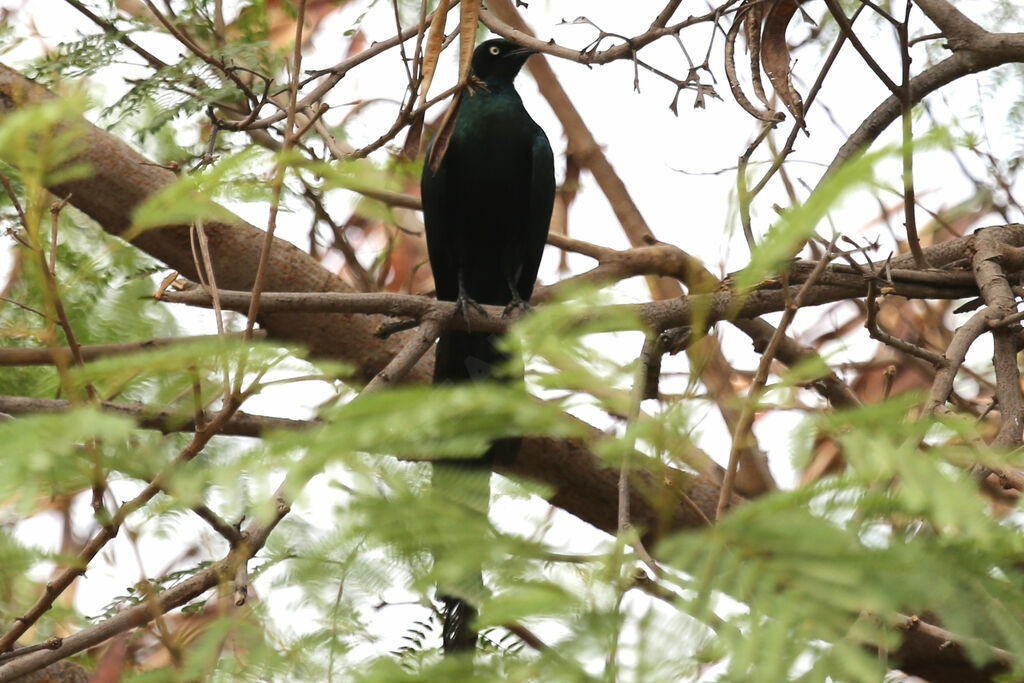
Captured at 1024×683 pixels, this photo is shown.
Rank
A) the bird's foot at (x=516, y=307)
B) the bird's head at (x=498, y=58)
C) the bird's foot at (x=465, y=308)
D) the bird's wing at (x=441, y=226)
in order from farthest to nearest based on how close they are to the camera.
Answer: the bird's head at (x=498, y=58) < the bird's wing at (x=441, y=226) < the bird's foot at (x=516, y=307) < the bird's foot at (x=465, y=308)

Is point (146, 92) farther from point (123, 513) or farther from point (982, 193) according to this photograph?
point (982, 193)

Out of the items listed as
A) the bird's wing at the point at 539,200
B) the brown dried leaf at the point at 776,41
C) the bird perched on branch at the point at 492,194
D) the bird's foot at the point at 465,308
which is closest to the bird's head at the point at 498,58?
the bird perched on branch at the point at 492,194

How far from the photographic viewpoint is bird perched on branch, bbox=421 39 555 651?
454 cm

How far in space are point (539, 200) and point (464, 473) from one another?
9.02 ft

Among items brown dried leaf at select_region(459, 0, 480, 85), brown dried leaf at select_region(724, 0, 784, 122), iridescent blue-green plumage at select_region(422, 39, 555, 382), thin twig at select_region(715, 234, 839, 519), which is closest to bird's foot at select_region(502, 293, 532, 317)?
iridescent blue-green plumage at select_region(422, 39, 555, 382)

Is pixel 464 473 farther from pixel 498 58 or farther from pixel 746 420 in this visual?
pixel 498 58

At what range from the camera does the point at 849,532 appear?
123 cm

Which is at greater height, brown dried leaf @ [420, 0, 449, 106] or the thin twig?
brown dried leaf @ [420, 0, 449, 106]

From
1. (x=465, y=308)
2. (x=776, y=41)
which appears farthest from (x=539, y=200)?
(x=776, y=41)

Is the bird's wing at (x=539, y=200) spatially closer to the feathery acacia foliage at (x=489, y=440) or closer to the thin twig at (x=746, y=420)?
the feathery acacia foliage at (x=489, y=440)

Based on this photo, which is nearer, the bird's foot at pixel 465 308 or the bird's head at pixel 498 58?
the bird's foot at pixel 465 308

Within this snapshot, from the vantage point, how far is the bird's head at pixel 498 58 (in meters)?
4.84

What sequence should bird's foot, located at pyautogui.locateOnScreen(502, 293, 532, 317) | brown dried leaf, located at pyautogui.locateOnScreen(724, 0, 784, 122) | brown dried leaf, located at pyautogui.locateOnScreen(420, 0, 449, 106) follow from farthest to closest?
1. bird's foot, located at pyautogui.locateOnScreen(502, 293, 532, 317)
2. brown dried leaf, located at pyautogui.locateOnScreen(724, 0, 784, 122)
3. brown dried leaf, located at pyautogui.locateOnScreen(420, 0, 449, 106)

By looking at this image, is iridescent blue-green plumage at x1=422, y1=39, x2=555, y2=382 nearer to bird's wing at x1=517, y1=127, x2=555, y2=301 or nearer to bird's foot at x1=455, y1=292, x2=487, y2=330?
bird's wing at x1=517, y1=127, x2=555, y2=301
